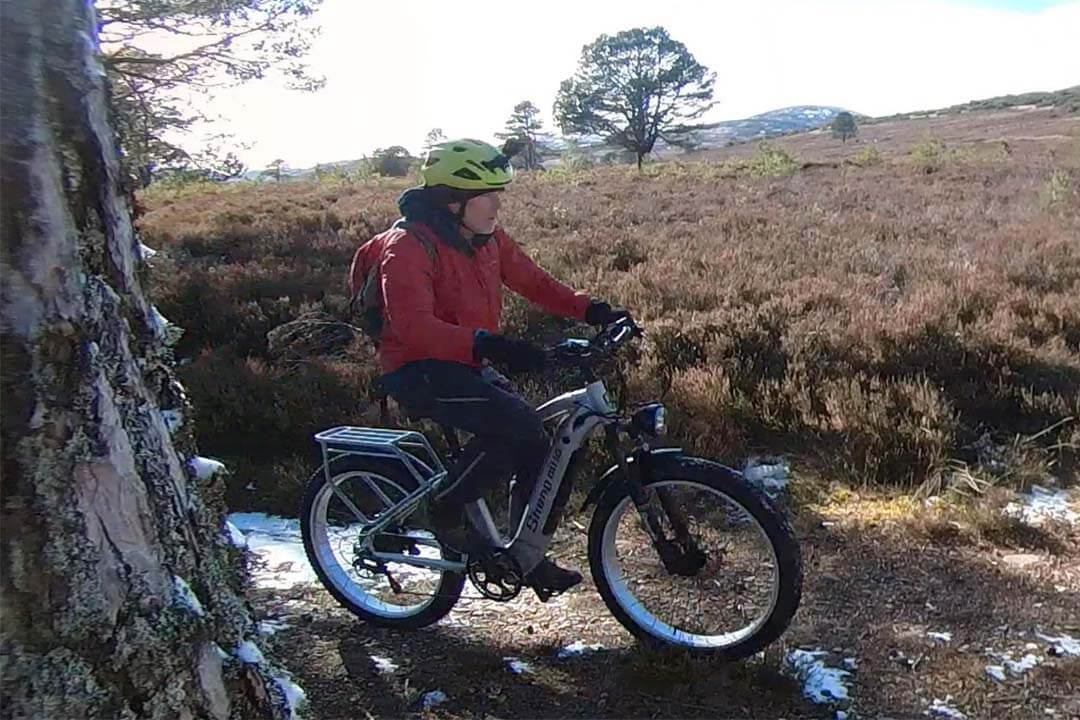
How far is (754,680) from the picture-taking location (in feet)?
11.8

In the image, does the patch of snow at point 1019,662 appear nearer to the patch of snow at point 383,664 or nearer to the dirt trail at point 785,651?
the dirt trail at point 785,651

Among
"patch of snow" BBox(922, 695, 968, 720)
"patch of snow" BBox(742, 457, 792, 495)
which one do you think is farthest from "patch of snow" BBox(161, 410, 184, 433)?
"patch of snow" BBox(742, 457, 792, 495)

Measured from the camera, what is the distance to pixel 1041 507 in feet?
16.8

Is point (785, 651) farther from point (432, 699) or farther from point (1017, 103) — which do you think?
point (1017, 103)

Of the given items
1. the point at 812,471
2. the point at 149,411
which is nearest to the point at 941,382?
the point at 812,471

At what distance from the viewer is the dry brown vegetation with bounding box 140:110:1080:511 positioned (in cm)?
618

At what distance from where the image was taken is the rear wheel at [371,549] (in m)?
4.22

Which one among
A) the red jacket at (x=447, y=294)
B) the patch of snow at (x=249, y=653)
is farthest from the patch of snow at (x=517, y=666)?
the patch of snow at (x=249, y=653)

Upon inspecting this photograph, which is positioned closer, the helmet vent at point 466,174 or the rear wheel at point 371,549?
the helmet vent at point 466,174

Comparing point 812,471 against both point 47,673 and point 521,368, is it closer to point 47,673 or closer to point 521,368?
point 521,368

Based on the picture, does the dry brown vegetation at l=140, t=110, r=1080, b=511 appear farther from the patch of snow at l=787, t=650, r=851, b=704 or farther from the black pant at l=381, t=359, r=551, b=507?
the black pant at l=381, t=359, r=551, b=507

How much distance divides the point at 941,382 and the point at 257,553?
15.9 ft

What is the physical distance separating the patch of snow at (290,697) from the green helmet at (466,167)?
198 cm

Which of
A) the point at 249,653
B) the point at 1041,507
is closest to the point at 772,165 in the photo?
the point at 1041,507
